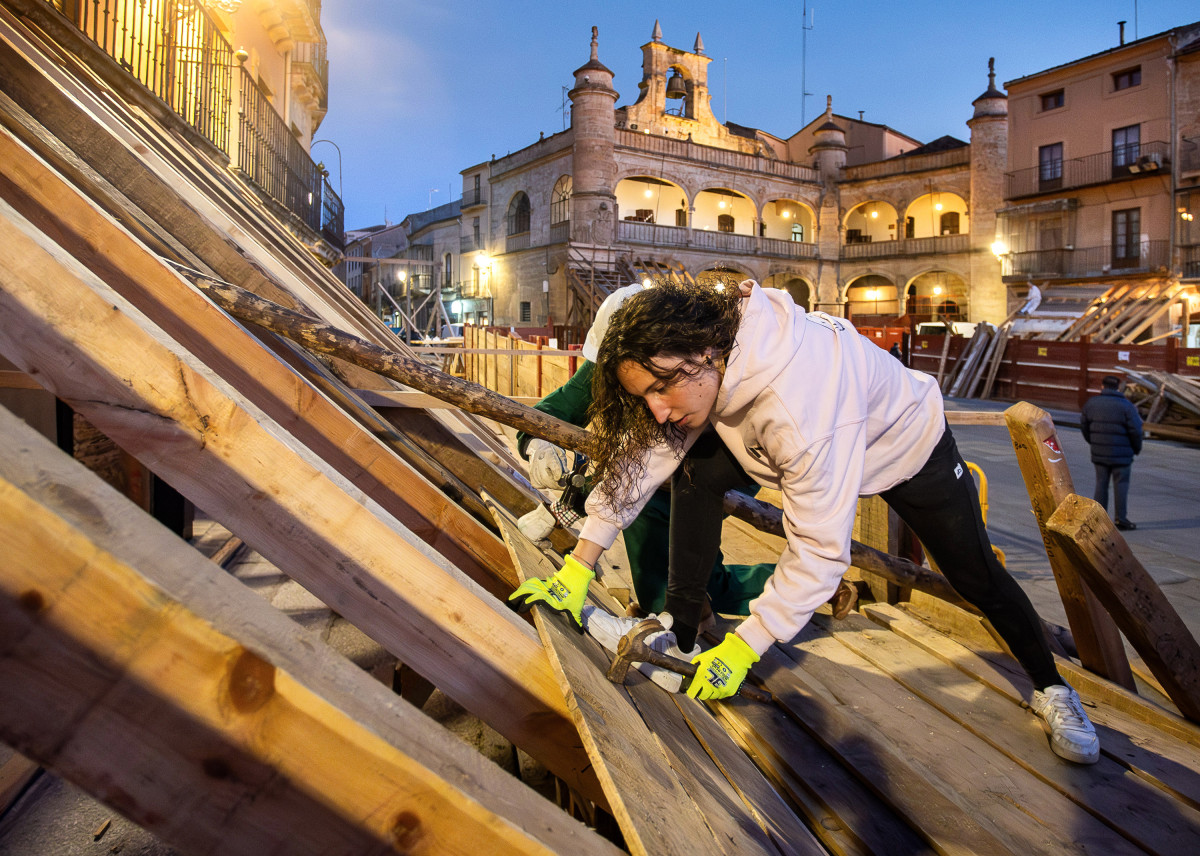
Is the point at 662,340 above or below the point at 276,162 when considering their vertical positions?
below

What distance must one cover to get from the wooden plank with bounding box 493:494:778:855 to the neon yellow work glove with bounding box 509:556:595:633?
0.65 ft

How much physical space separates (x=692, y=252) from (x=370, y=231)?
40.4 m

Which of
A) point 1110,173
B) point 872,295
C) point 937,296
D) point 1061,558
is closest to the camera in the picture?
point 1061,558

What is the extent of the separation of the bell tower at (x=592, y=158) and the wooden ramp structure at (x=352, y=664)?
28.4m

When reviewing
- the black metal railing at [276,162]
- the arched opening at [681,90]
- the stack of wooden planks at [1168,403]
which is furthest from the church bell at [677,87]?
the stack of wooden planks at [1168,403]

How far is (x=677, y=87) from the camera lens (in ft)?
121

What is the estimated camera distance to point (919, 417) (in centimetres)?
221

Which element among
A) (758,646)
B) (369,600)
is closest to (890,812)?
(758,646)

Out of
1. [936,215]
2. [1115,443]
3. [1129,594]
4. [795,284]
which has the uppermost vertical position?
[936,215]

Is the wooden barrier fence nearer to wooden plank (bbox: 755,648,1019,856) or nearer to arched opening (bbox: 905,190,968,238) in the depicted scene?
wooden plank (bbox: 755,648,1019,856)

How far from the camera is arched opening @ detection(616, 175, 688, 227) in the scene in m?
34.4

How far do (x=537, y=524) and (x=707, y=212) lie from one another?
36379 mm

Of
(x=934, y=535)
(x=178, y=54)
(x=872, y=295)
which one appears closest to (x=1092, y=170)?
(x=872, y=295)

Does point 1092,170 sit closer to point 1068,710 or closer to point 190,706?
point 1068,710
